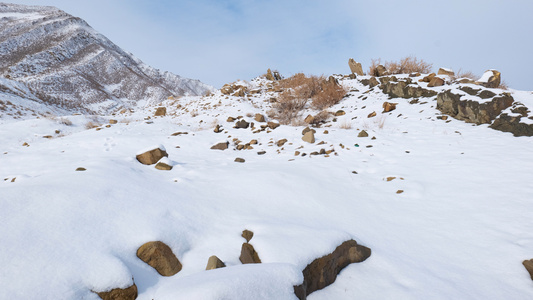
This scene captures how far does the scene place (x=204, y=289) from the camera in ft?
3.43

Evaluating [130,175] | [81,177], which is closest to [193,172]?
[130,175]

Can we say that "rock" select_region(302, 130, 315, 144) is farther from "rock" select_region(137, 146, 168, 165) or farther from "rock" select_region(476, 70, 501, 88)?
"rock" select_region(476, 70, 501, 88)

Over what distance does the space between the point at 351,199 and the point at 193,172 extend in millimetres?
2489

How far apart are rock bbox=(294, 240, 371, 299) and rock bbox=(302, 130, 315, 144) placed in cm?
403

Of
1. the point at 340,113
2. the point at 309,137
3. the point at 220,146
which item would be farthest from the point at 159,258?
the point at 340,113

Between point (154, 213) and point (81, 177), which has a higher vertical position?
point (81, 177)

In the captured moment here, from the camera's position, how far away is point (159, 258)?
161 centimetres

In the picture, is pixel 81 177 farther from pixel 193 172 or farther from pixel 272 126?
pixel 272 126

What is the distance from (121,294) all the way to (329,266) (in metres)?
1.36

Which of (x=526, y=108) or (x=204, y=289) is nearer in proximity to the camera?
(x=204, y=289)

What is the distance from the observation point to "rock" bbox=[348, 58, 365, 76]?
14.6 meters

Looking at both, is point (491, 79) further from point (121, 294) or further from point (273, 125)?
point (121, 294)

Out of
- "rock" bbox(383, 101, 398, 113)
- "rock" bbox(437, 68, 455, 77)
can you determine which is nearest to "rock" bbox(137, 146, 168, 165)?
"rock" bbox(383, 101, 398, 113)

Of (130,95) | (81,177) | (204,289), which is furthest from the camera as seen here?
(130,95)
